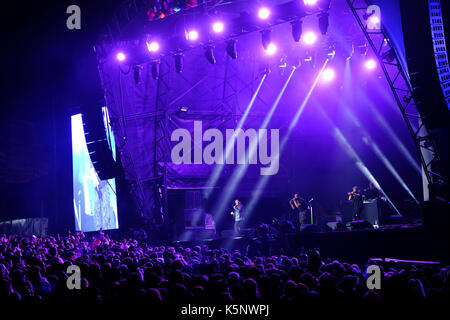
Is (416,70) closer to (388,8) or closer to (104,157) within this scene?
(388,8)

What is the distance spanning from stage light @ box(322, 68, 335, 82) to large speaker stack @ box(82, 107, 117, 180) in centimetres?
1004

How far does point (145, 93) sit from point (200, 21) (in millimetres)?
5409

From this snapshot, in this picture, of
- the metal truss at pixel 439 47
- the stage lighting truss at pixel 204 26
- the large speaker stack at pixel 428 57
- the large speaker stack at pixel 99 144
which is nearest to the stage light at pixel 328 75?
the stage lighting truss at pixel 204 26

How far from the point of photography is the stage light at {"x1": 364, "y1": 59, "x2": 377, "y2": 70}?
16759 mm

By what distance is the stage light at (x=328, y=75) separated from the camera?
18.5 metres

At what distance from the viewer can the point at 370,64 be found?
55.3 feet

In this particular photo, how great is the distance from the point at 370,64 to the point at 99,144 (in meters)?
12.0

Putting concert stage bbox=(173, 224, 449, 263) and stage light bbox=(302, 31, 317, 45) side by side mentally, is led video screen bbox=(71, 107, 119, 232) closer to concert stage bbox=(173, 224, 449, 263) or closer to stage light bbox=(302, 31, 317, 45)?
concert stage bbox=(173, 224, 449, 263)

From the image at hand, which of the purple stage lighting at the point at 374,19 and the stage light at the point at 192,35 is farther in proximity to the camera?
the stage light at the point at 192,35

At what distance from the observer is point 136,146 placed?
61.0 feet

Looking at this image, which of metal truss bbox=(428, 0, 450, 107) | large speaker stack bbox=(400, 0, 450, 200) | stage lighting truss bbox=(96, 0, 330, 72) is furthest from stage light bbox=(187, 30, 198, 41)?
metal truss bbox=(428, 0, 450, 107)

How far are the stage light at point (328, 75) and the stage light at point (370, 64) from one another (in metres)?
1.78

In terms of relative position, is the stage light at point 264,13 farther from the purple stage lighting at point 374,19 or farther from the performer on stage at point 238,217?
the performer on stage at point 238,217

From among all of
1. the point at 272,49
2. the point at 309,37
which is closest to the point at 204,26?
the point at 272,49
